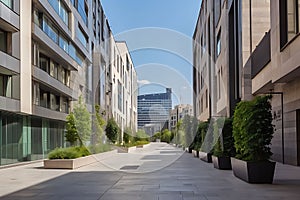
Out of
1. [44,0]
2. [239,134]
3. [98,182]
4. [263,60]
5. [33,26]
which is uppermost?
[44,0]

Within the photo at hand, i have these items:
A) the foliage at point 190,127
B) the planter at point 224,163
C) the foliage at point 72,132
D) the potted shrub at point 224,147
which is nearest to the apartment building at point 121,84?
the foliage at point 190,127

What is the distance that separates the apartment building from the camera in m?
80.2

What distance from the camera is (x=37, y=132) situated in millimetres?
35781

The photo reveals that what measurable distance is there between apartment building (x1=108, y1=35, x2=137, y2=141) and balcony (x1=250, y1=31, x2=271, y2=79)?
3559 centimetres

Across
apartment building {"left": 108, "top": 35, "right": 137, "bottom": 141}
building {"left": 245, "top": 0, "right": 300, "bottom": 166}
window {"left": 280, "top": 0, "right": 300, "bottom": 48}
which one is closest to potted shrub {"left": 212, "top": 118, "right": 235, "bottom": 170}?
building {"left": 245, "top": 0, "right": 300, "bottom": 166}

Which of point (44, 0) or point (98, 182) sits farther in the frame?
point (44, 0)

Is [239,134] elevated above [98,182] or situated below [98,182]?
above

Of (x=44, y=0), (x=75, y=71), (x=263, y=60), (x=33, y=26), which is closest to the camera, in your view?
(x=263, y=60)

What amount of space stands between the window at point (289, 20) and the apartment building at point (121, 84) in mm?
45959

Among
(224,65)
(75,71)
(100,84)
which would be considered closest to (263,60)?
(224,65)

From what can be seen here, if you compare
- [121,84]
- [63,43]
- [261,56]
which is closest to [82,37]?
[63,43]

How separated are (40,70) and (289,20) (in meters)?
19.5

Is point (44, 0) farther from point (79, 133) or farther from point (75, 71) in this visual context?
point (75, 71)

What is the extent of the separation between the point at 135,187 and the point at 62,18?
2986 cm
